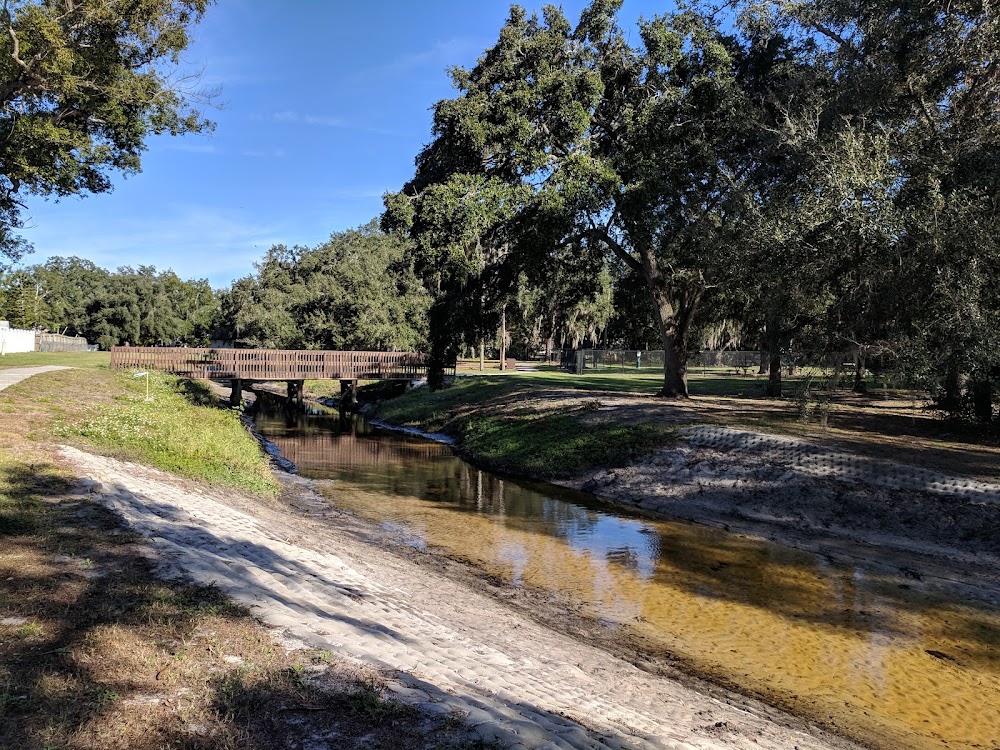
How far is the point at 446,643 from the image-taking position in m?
6.22

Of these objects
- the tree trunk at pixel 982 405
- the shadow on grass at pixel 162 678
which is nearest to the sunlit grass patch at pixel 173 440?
the shadow on grass at pixel 162 678

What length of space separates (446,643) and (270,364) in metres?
34.8

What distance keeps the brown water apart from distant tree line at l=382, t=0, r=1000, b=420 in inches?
203

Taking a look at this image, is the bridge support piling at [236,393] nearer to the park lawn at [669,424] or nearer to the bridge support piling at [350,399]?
the bridge support piling at [350,399]

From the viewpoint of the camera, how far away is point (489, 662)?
233 inches

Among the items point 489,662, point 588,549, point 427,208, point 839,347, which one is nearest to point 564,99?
point 427,208

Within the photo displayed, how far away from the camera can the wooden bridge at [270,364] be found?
112 feet

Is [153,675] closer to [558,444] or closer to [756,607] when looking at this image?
[756,607]

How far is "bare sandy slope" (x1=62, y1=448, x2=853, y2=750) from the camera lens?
4773 mm

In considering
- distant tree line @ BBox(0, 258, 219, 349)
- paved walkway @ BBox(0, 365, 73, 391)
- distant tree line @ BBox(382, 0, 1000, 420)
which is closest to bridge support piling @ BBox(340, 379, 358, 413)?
distant tree line @ BBox(382, 0, 1000, 420)

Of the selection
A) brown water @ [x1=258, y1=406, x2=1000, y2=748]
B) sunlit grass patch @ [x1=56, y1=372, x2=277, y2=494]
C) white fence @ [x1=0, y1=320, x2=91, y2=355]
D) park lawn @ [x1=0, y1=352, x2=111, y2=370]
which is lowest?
brown water @ [x1=258, y1=406, x2=1000, y2=748]

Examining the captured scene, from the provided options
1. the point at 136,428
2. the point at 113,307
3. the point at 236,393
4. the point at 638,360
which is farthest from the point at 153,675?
the point at 113,307

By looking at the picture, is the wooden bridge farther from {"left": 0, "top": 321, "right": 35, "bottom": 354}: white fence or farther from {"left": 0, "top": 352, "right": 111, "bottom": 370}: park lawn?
{"left": 0, "top": 321, "right": 35, "bottom": 354}: white fence

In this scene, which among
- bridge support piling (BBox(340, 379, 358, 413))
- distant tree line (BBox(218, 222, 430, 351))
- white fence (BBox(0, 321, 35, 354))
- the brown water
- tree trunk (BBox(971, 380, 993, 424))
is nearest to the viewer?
the brown water
